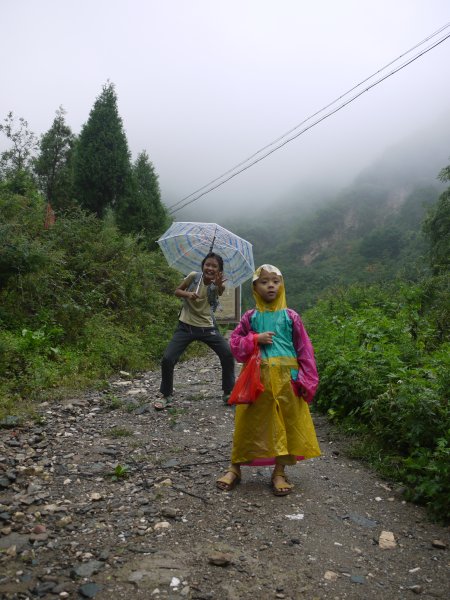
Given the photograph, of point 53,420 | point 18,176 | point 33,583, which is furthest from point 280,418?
point 18,176

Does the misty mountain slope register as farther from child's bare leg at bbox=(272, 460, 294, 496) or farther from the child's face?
child's bare leg at bbox=(272, 460, 294, 496)

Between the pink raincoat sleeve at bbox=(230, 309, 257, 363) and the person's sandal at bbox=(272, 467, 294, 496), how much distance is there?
0.90 m

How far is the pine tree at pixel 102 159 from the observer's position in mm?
16281

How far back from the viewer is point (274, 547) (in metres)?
2.99

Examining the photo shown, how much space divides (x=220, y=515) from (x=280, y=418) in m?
0.81

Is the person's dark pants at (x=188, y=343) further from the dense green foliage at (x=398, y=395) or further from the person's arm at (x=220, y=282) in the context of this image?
the dense green foliage at (x=398, y=395)

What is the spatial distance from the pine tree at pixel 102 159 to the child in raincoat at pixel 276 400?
43.4 feet

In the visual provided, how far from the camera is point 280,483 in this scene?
371 cm

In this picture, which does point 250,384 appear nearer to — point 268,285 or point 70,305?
point 268,285

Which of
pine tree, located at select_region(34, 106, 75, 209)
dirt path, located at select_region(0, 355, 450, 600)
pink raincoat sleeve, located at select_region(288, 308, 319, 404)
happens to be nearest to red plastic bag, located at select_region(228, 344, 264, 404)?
pink raincoat sleeve, located at select_region(288, 308, 319, 404)

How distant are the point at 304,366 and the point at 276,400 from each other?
0.35 meters

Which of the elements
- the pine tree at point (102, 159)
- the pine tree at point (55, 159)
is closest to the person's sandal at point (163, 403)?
the pine tree at point (102, 159)

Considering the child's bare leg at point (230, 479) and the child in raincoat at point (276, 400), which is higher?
the child in raincoat at point (276, 400)

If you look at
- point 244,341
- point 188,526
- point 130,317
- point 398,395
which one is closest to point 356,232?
point 130,317
